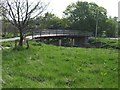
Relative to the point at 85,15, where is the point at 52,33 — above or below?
below

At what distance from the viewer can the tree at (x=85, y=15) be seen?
7606 centimetres

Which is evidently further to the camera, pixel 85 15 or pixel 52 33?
pixel 85 15

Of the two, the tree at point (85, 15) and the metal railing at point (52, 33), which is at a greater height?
the tree at point (85, 15)

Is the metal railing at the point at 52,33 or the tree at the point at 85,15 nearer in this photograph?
the metal railing at the point at 52,33

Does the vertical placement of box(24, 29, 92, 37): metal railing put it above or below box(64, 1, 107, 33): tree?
below

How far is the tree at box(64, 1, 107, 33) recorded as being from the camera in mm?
76062

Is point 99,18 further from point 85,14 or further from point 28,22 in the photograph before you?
point 28,22

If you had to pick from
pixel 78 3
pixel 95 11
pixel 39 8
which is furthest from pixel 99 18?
pixel 39 8

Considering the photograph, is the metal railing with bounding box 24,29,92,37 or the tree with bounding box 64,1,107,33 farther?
the tree with bounding box 64,1,107,33

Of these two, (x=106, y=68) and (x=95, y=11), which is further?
(x=95, y=11)

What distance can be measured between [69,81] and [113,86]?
144 cm

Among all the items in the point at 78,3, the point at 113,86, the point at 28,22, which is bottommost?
the point at 113,86

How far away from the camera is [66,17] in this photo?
8131cm

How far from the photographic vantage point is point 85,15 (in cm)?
7738
